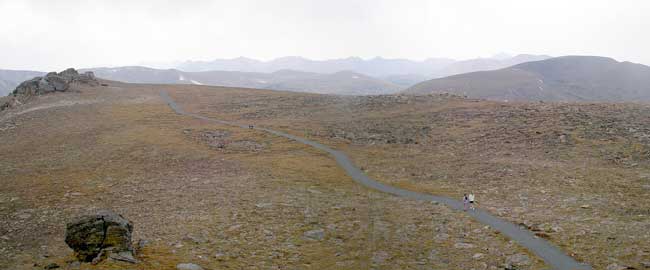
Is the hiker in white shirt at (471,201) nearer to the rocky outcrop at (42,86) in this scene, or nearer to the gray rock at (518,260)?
the gray rock at (518,260)

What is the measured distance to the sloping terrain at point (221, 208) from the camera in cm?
2766

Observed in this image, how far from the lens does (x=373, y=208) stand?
130ft

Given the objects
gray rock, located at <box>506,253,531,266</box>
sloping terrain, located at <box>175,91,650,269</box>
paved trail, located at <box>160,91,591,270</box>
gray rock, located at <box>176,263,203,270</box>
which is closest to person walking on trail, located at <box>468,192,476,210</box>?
paved trail, located at <box>160,91,591,270</box>

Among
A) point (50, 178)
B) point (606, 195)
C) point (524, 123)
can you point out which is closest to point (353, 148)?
point (524, 123)

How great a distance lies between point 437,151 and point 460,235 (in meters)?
33.0

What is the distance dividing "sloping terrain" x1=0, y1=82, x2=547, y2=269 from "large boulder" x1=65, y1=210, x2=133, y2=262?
3.11ft

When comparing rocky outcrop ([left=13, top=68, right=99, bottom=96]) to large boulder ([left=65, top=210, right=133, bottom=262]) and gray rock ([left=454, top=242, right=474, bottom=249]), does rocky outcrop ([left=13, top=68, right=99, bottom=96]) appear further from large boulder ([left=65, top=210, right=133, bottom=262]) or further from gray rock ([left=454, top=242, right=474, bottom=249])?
gray rock ([left=454, top=242, right=474, bottom=249])

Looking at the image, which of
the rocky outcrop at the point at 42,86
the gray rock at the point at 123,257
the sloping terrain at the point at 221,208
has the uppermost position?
the rocky outcrop at the point at 42,86

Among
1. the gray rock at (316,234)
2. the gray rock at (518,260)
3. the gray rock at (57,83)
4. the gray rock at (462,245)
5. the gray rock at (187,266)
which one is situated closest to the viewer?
the gray rock at (187,266)

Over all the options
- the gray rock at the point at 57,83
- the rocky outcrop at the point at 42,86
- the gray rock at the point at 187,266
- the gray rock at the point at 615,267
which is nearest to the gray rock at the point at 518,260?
the gray rock at the point at 615,267

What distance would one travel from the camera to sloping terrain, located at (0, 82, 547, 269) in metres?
27.7

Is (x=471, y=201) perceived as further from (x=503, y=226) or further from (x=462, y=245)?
(x=462, y=245)

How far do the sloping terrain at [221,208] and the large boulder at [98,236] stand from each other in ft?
3.11

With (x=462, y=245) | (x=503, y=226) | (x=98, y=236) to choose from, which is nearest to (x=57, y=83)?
(x=98, y=236)
